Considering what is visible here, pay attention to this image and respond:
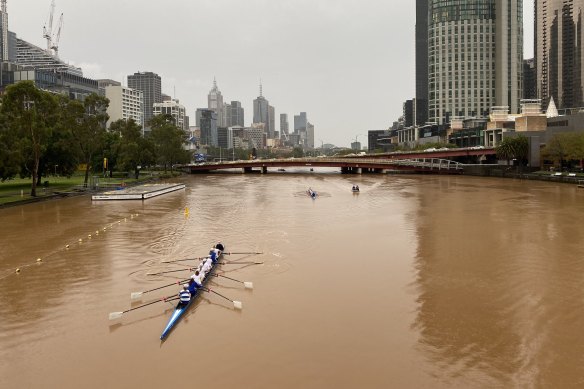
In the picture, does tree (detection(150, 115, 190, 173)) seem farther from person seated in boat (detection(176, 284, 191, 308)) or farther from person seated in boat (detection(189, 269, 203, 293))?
person seated in boat (detection(176, 284, 191, 308))

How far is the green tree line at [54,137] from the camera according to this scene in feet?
192

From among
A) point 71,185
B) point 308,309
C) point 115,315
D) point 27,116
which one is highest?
point 27,116

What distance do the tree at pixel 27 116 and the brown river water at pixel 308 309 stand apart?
2005 cm

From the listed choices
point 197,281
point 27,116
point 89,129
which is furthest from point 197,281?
point 89,129

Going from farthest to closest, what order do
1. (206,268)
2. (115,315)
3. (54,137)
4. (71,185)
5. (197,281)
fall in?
(71,185), (54,137), (206,268), (197,281), (115,315)

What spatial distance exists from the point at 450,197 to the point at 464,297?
4911 centimetres

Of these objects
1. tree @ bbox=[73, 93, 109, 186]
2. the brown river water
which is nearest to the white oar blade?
the brown river water

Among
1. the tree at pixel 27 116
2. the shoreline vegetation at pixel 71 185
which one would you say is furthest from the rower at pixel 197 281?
the tree at pixel 27 116

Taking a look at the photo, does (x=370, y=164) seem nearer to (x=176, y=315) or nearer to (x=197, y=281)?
(x=197, y=281)

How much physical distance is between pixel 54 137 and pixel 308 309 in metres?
62.3

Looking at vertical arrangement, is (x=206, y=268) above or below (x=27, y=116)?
below

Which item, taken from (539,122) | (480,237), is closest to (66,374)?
(480,237)

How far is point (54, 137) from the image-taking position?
71688 mm

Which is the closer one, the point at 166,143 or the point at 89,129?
the point at 89,129
